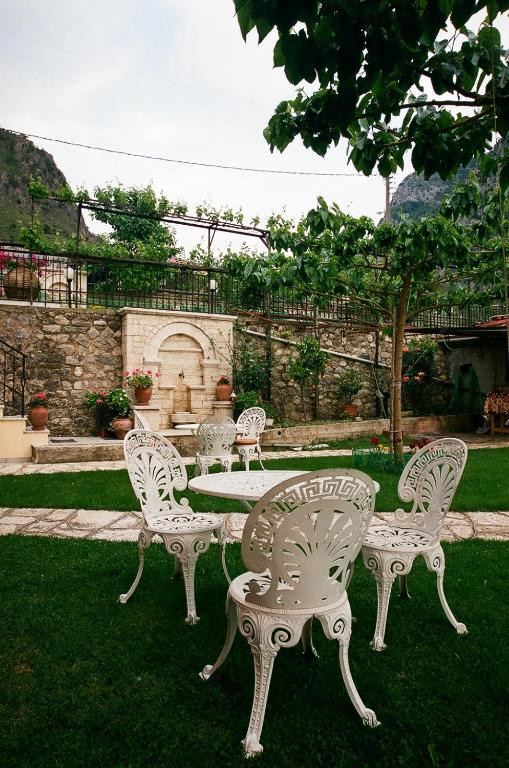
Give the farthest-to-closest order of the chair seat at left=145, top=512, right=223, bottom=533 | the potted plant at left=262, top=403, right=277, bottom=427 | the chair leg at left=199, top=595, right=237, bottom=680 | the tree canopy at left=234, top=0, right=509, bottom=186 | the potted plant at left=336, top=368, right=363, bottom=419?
the potted plant at left=336, top=368, right=363, bottom=419
the potted plant at left=262, top=403, right=277, bottom=427
the chair seat at left=145, top=512, right=223, bottom=533
the chair leg at left=199, top=595, right=237, bottom=680
the tree canopy at left=234, top=0, right=509, bottom=186

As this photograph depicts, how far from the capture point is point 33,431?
28.3 feet

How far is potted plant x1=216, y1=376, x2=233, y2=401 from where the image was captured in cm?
1081

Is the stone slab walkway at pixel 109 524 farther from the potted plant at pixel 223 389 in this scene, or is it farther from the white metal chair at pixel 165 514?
the potted plant at pixel 223 389

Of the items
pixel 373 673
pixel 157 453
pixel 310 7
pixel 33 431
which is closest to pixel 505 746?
pixel 373 673

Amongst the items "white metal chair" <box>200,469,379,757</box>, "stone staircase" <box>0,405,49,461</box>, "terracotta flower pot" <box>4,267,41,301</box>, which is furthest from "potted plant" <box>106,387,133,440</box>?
"white metal chair" <box>200,469,379,757</box>

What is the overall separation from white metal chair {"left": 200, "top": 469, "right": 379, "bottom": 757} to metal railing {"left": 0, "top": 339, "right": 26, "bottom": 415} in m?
8.52

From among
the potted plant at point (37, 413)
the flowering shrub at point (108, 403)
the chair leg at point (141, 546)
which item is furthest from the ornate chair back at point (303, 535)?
the flowering shrub at point (108, 403)

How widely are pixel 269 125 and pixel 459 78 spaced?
2.92ft

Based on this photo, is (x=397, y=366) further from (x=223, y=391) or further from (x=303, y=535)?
(x=303, y=535)

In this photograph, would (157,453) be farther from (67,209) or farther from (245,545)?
(67,209)

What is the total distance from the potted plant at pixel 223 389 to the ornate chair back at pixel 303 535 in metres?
8.85

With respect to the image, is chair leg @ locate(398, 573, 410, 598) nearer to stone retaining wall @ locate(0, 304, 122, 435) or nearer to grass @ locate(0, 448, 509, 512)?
grass @ locate(0, 448, 509, 512)

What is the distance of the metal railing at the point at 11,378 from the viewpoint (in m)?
9.39

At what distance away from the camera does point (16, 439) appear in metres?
8.51
